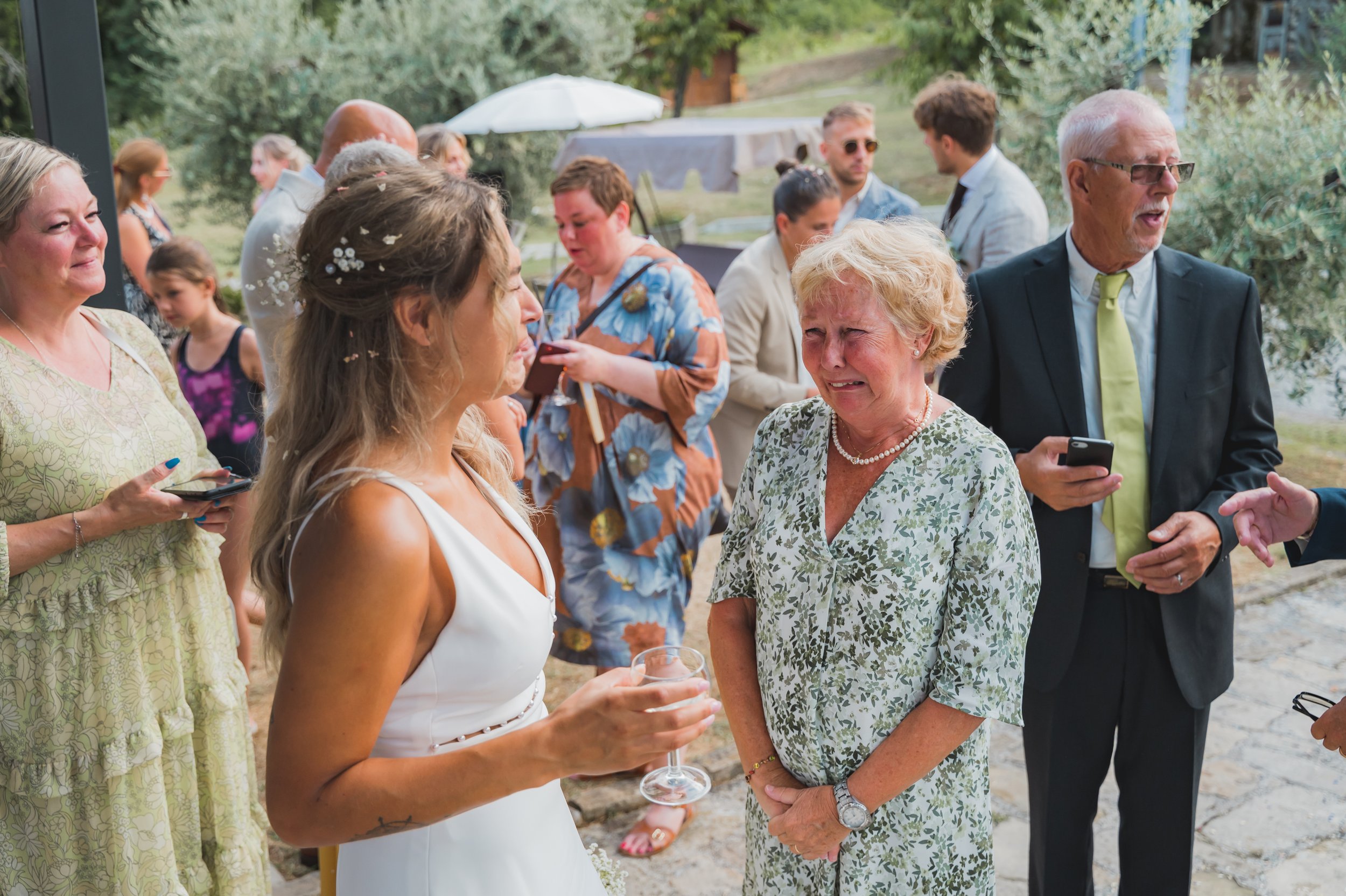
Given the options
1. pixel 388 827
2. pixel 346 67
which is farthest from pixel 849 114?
pixel 346 67

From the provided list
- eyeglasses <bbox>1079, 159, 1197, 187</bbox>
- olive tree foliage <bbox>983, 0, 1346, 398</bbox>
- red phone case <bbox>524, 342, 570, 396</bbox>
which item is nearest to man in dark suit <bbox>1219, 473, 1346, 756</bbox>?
eyeglasses <bbox>1079, 159, 1197, 187</bbox>

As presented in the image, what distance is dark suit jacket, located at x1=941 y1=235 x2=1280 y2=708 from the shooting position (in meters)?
2.82

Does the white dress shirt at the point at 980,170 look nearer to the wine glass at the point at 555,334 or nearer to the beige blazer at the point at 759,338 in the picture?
the beige blazer at the point at 759,338

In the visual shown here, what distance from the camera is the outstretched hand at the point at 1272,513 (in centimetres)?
252

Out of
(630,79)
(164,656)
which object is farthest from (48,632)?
(630,79)

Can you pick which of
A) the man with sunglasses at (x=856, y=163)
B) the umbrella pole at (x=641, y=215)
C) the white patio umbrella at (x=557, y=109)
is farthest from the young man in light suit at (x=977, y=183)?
the white patio umbrella at (x=557, y=109)

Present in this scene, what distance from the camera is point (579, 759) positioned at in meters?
1.51

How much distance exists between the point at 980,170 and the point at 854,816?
400 centimetres

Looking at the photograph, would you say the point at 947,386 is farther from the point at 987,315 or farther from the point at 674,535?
the point at 674,535

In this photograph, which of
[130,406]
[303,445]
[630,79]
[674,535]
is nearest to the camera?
[303,445]

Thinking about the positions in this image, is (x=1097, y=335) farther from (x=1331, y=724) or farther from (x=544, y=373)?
(x=544, y=373)

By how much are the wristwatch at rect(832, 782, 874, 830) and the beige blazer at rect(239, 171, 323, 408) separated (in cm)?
253

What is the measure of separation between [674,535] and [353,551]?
2.71 m

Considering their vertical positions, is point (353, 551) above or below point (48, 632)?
above
